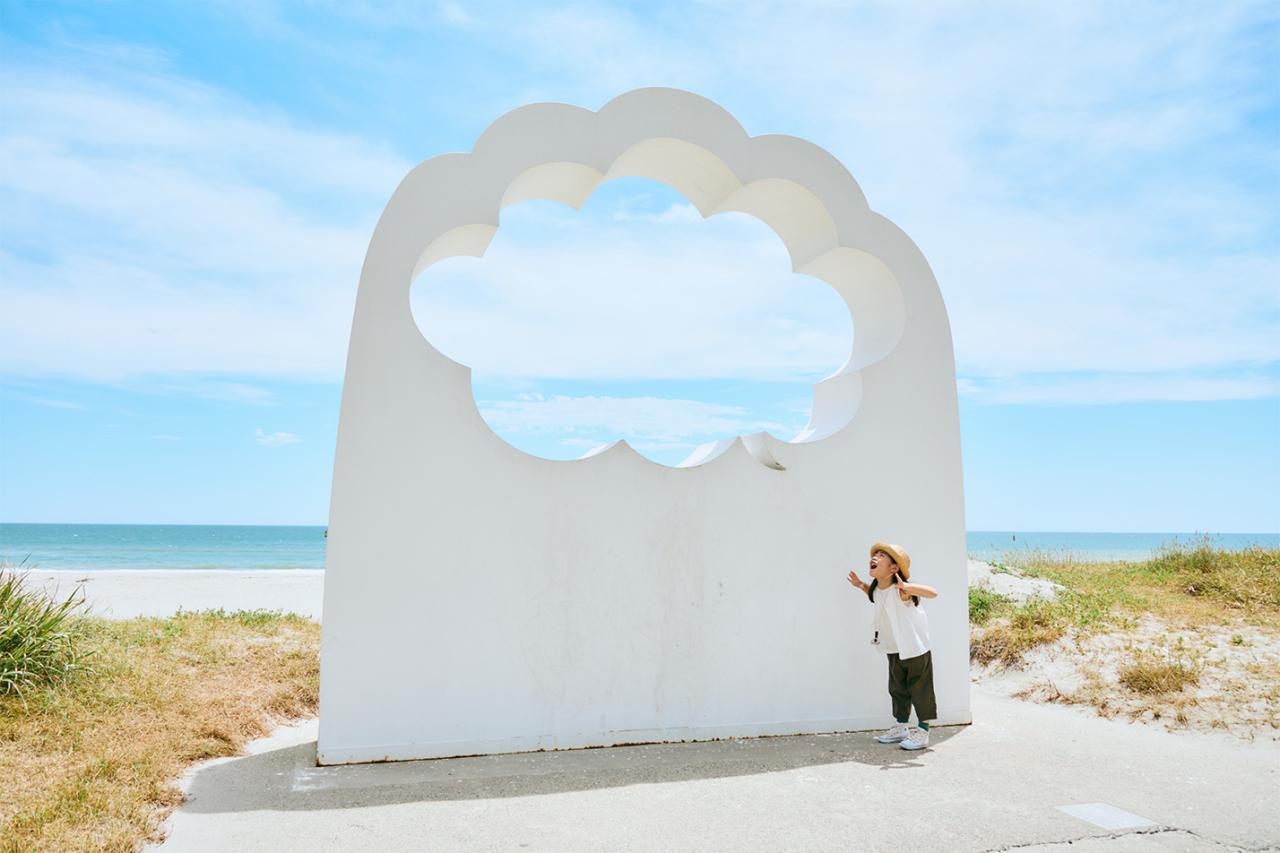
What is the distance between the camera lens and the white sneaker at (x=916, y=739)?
588cm

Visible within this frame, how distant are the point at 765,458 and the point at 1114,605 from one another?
A: 6.72m

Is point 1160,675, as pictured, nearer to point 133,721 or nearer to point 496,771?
point 496,771

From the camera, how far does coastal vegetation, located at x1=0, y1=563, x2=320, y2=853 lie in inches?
166

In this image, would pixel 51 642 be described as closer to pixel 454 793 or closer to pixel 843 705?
pixel 454 793

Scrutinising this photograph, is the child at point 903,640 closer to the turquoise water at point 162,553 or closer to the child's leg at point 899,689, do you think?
the child's leg at point 899,689

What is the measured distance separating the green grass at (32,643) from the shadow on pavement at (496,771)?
1900 mm

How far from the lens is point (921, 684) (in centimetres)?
602

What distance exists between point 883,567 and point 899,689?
0.89m

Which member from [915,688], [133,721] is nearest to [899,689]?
[915,688]

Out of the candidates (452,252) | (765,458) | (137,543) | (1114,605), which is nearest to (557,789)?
(765,458)

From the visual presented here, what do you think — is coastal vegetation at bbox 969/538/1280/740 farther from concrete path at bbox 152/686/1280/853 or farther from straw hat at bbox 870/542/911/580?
straw hat at bbox 870/542/911/580

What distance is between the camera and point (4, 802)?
Result: 14.3 ft

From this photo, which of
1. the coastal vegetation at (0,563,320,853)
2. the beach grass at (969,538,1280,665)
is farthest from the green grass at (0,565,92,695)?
the beach grass at (969,538,1280,665)

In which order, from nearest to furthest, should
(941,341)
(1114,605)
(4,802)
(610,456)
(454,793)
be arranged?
(4,802)
(454,793)
(610,456)
(941,341)
(1114,605)
